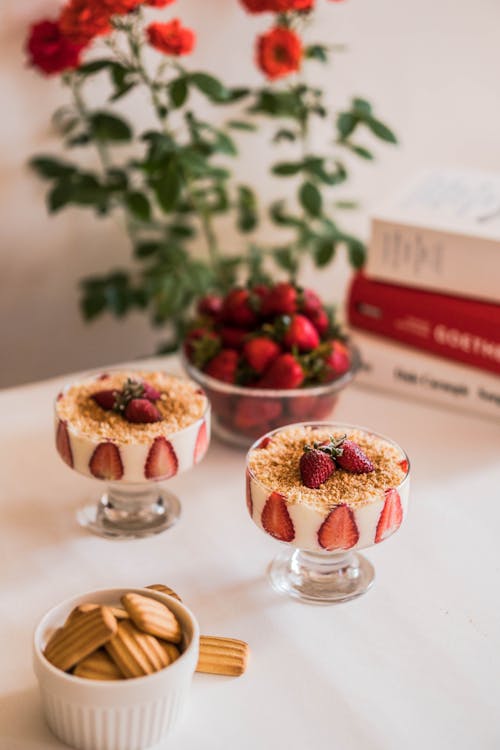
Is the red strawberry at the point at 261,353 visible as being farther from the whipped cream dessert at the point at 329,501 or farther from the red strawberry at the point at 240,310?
the whipped cream dessert at the point at 329,501

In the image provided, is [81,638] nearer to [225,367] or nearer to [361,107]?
[225,367]

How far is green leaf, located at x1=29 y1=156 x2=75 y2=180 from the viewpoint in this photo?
1679 mm

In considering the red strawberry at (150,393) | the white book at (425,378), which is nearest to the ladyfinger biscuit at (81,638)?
the red strawberry at (150,393)

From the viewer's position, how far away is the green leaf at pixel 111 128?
1.61 metres

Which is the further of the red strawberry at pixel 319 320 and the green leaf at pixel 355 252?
the green leaf at pixel 355 252

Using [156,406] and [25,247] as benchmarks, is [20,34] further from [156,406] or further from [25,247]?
[156,406]

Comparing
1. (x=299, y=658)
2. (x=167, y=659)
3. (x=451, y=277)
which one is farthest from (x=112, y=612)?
(x=451, y=277)

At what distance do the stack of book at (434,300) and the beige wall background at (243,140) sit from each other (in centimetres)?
47

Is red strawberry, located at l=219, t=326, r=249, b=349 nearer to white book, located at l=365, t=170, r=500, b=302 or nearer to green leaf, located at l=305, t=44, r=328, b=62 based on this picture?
white book, located at l=365, t=170, r=500, b=302

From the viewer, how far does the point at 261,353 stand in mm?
1273

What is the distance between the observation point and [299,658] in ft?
3.11

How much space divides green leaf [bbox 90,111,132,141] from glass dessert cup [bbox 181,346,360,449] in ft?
1.62

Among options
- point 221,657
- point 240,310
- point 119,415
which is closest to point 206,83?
point 240,310

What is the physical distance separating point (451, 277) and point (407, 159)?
68 cm
